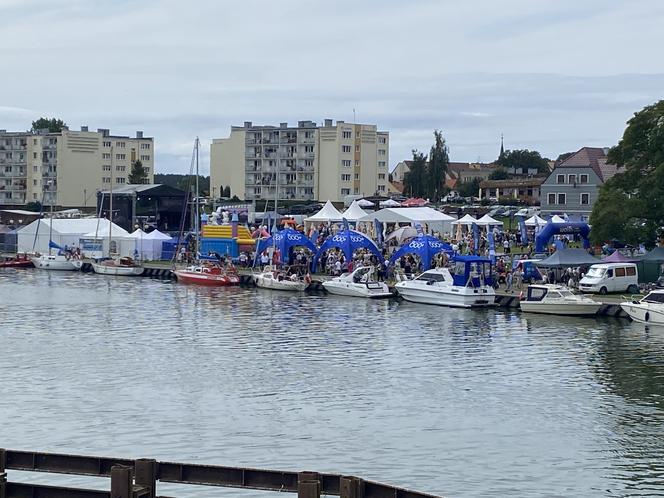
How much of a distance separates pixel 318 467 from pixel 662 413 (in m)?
10.8

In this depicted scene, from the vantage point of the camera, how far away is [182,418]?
28766 mm

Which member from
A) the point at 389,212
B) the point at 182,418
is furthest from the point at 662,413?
the point at 389,212

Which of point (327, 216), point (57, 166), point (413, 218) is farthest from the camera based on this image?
point (57, 166)

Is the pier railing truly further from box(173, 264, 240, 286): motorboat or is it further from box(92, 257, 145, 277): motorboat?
box(92, 257, 145, 277): motorboat

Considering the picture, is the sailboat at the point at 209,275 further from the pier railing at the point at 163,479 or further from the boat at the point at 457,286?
Result: the pier railing at the point at 163,479

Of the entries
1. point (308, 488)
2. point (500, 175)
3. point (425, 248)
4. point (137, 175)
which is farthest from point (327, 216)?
point (500, 175)

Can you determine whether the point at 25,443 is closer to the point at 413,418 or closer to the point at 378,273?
the point at 413,418

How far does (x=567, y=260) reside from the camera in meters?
55.5

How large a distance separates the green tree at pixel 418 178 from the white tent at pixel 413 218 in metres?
70.3

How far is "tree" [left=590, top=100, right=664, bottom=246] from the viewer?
56.8 m

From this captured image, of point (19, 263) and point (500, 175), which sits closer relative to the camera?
point (19, 263)

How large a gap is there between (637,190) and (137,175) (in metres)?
104

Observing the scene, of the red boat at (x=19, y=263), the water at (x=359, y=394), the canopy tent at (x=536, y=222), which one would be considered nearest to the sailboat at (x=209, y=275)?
the water at (x=359, y=394)

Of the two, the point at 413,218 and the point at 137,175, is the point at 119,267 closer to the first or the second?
the point at 413,218
